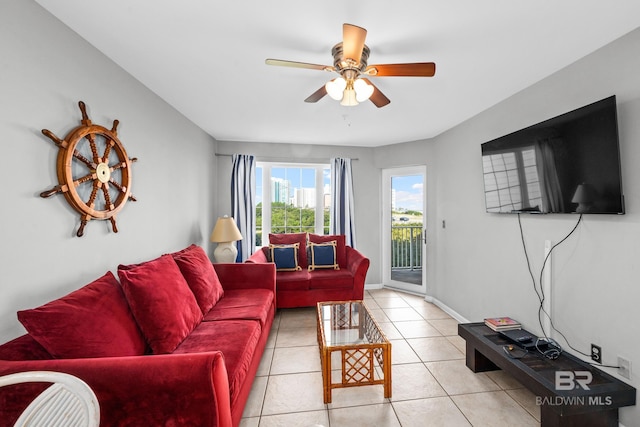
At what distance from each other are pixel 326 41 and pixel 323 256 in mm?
2709

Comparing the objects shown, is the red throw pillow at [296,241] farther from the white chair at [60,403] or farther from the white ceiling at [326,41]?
the white chair at [60,403]

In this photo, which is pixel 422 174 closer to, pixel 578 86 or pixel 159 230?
pixel 578 86

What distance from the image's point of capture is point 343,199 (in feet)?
14.5

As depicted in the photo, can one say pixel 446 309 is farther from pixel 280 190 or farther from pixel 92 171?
pixel 92 171

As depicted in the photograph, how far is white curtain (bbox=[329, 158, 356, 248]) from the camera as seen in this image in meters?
4.41

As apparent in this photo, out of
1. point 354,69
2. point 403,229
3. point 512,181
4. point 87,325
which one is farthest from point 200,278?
point 403,229

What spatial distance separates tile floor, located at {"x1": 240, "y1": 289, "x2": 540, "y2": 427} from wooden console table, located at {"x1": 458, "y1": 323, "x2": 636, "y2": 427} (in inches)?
11.0

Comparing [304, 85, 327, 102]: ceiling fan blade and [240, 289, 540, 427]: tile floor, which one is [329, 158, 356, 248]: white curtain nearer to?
[240, 289, 540, 427]: tile floor

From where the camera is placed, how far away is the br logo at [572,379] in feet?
5.26

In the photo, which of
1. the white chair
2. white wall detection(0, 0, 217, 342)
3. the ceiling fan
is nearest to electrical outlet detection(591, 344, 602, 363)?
the ceiling fan

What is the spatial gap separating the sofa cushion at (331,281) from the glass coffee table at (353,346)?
2.41 ft

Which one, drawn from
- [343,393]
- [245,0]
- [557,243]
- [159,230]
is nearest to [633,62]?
[557,243]

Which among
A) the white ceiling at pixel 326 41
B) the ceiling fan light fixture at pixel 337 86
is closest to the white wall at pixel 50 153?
the white ceiling at pixel 326 41

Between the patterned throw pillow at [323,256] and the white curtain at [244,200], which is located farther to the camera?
the white curtain at [244,200]
